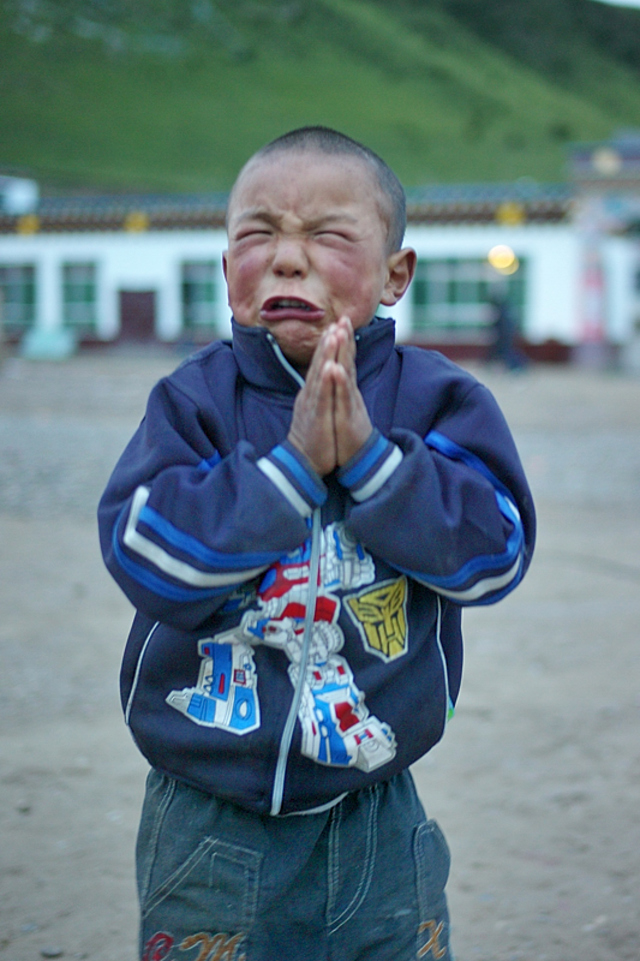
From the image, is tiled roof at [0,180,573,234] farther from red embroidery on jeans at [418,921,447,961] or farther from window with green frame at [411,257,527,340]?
red embroidery on jeans at [418,921,447,961]

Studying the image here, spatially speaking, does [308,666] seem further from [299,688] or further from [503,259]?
[503,259]

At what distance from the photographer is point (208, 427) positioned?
1.33m

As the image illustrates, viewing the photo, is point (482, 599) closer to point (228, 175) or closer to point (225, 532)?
point (225, 532)

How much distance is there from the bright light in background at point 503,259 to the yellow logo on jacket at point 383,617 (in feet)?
80.3

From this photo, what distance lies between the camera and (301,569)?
131 centimetres

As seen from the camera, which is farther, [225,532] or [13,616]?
→ [13,616]

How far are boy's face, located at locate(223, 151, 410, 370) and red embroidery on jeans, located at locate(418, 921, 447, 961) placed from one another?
735mm

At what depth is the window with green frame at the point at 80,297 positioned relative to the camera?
92.8ft

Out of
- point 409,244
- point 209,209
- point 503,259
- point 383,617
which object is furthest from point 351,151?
point 209,209

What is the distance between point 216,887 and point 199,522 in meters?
0.46

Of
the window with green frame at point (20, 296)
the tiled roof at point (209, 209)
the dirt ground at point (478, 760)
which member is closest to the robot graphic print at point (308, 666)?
the dirt ground at point (478, 760)

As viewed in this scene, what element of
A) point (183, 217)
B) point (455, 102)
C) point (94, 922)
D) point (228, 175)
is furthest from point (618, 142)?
point (455, 102)

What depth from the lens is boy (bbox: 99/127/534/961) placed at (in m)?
1.24

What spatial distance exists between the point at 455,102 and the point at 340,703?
97.0 m
